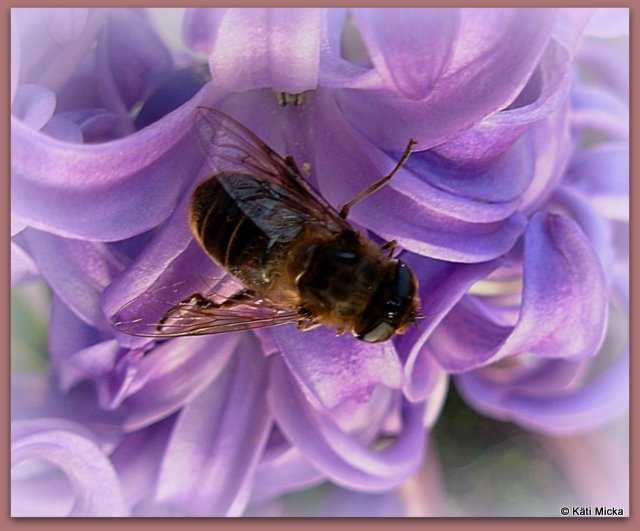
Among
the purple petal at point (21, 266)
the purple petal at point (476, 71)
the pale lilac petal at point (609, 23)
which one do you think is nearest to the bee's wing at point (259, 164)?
the purple petal at point (476, 71)

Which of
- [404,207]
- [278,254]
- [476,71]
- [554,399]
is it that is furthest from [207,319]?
[554,399]

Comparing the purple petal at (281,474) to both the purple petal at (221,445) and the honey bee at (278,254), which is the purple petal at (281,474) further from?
the honey bee at (278,254)

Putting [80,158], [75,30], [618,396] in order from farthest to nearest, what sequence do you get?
[618,396] < [75,30] < [80,158]

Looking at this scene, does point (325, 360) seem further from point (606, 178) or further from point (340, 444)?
point (606, 178)

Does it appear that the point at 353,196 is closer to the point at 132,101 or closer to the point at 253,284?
the point at 253,284

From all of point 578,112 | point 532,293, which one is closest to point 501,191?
point 532,293
